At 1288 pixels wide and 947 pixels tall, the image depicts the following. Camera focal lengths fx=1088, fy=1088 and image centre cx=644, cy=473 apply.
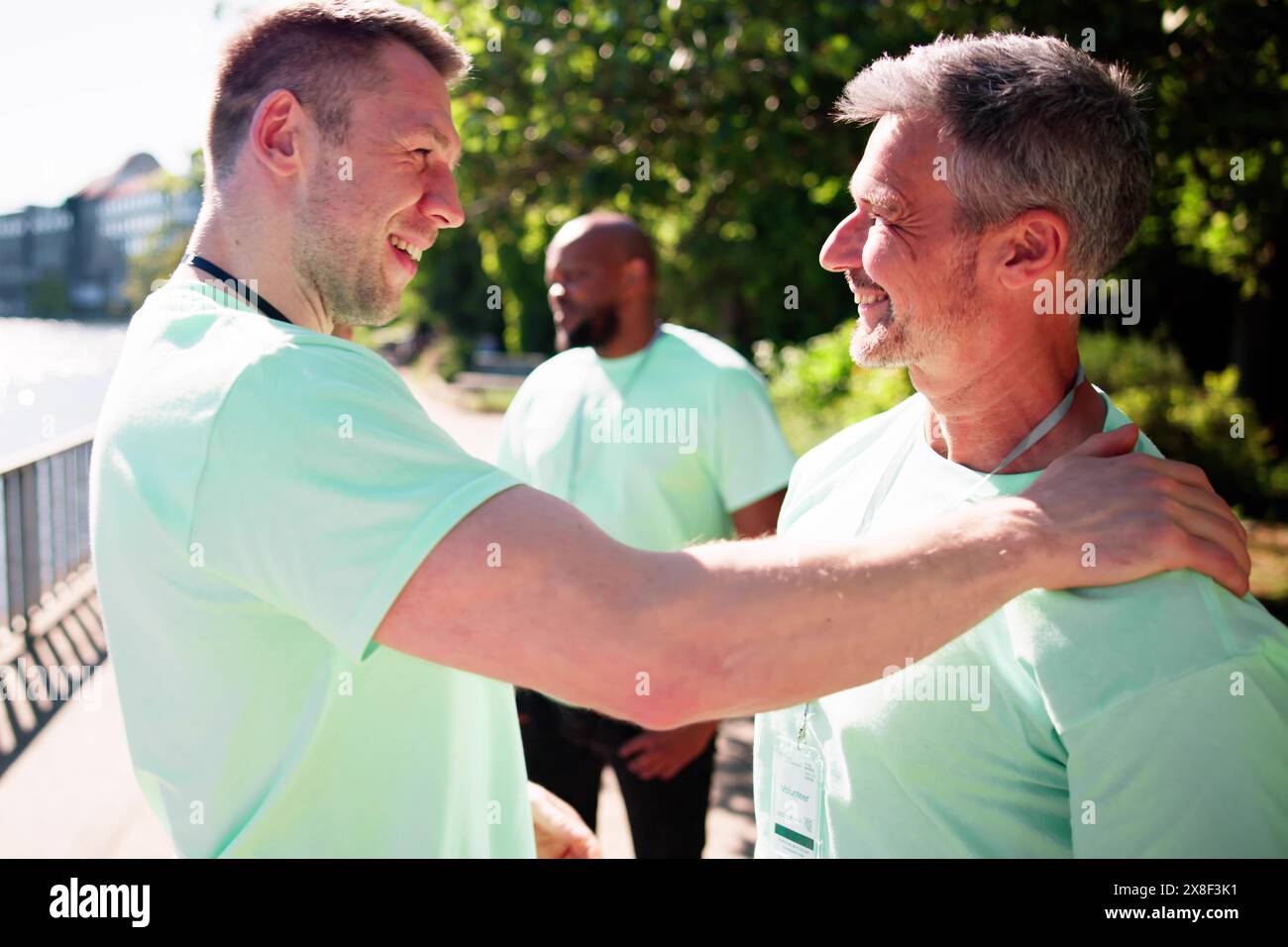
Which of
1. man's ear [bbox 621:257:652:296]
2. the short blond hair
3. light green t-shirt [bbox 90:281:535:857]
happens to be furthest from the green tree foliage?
light green t-shirt [bbox 90:281:535:857]

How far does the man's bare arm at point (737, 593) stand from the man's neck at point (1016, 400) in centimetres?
39

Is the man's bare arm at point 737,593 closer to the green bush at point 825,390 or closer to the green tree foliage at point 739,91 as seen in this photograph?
the green tree foliage at point 739,91

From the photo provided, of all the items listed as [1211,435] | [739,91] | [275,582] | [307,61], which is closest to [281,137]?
[307,61]

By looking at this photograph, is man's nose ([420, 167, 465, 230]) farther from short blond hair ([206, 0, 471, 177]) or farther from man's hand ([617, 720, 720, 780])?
man's hand ([617, 720, 720, 780])

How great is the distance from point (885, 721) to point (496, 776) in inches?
27.2

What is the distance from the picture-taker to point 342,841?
5.49ft

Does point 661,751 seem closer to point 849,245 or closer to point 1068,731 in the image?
point 849,245

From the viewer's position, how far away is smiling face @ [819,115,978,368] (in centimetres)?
200

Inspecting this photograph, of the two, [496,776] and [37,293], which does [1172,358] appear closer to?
[496,776]


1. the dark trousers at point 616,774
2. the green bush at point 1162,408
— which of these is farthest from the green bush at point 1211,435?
the dark trousers at point 616,774

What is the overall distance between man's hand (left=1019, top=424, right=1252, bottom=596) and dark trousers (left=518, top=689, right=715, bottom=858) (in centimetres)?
232

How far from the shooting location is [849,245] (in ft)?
7.10

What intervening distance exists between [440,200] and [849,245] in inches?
31.5
